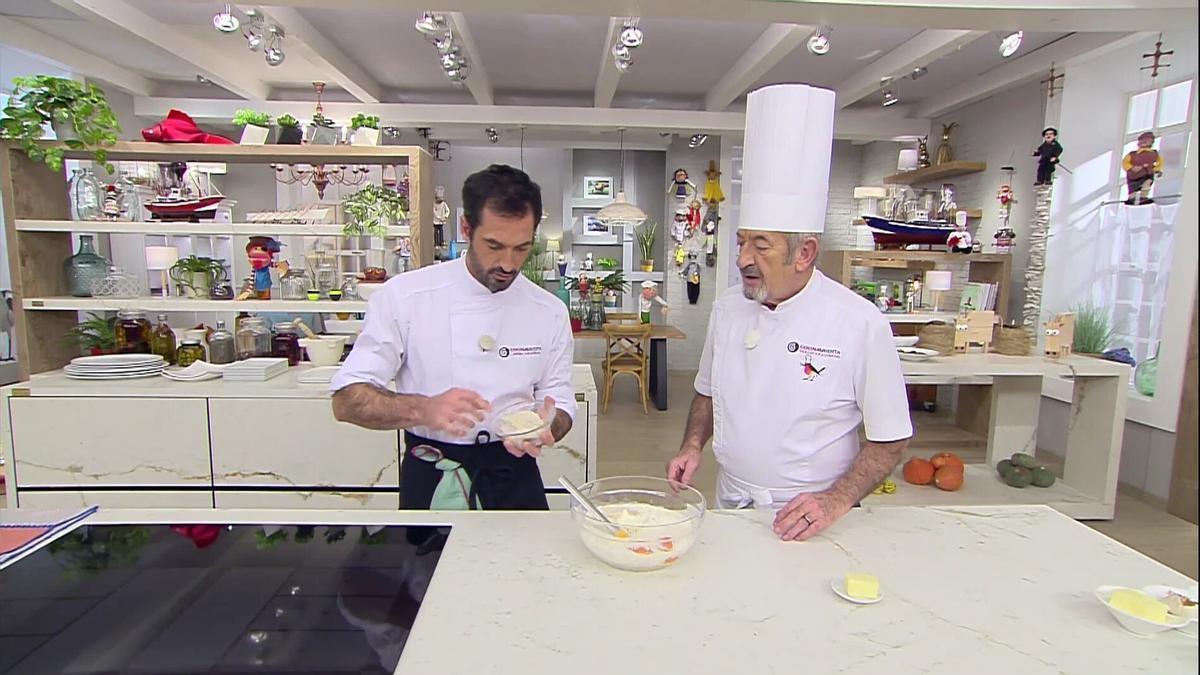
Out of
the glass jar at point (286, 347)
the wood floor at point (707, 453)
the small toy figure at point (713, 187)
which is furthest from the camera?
the small toy figure at point (713, 187)

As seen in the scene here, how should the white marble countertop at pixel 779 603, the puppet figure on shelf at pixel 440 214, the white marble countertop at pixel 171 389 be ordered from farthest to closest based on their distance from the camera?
the puppet figure on shelf at pixel 440 214 → the white marble countertop at pixel 171 389 → the white marble countertop at pixel 779 603

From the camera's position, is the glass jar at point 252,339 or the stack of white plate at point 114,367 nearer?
the stack of white plate at point 114,367

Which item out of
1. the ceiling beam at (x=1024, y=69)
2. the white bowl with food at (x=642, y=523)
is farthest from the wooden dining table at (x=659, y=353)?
the white bowl with food at (x=642, y=523)

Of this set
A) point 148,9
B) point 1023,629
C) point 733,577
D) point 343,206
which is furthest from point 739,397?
point 148,9

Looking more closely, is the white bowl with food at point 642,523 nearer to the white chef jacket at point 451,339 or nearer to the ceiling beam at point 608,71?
the white chef jacket at point 451,339

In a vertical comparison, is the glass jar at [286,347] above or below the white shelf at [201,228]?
below

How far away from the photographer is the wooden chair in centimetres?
646

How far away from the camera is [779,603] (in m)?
1.14

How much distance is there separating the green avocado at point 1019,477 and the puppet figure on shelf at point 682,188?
5272mm

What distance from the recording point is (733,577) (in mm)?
1224

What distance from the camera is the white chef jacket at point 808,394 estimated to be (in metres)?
1.65

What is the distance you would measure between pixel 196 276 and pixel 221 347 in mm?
346

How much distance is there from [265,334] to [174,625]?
243 centimetres

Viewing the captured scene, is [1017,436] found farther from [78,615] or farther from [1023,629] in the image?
[78,615]
